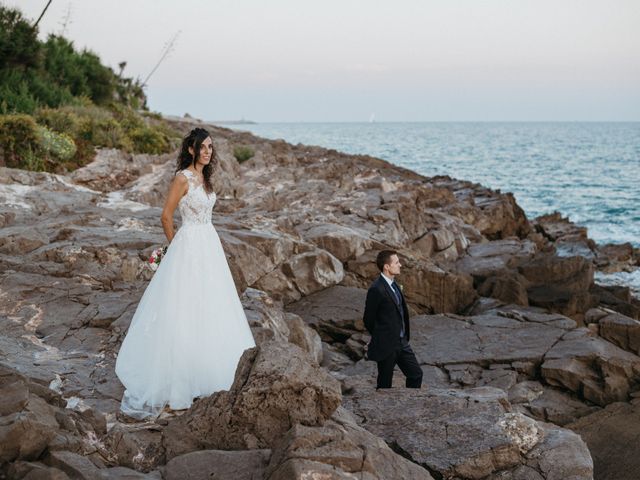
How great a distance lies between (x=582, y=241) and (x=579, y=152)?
75.0 meters

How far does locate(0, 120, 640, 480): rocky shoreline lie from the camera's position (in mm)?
4484

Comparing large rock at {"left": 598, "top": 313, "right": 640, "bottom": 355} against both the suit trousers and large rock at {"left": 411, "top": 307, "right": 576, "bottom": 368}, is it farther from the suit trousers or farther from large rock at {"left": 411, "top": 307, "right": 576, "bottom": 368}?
the suit trousers

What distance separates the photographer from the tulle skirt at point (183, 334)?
5.77 metres

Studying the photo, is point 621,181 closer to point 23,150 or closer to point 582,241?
point 582,241

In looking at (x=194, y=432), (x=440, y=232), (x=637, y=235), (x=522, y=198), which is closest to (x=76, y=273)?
(x=194, y=432)

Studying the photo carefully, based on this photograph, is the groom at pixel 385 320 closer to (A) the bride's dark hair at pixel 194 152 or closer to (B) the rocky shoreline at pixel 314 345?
(B) the rocky shoreline at pixel 314 345

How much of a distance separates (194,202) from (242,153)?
1895cm

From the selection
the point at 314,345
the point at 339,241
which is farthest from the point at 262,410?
the point at 339,241

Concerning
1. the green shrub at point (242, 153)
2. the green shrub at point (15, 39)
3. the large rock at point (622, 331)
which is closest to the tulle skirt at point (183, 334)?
the large rock at point (622, 331)

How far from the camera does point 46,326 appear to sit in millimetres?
7336

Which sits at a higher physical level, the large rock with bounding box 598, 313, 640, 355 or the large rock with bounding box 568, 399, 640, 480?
the large rock with bounding box 598, 313, 640, 355

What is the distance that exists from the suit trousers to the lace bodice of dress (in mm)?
2679

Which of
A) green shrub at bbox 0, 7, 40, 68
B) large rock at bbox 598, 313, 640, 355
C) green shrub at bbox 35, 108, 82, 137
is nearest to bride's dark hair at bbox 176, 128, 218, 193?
large rock at bbox 598, 313, 640, 355

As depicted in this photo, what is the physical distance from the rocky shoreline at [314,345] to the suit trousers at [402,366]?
445 mm
